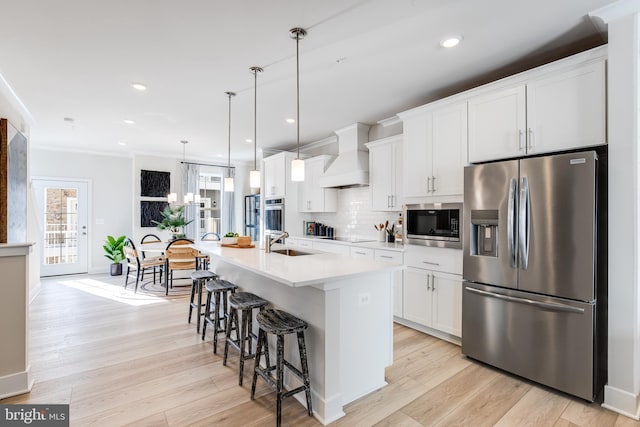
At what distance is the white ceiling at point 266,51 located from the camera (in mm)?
→ 2102

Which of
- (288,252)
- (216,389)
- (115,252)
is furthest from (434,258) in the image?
(115,252)

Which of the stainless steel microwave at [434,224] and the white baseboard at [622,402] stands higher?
the stainless steel microwave at [434,224]

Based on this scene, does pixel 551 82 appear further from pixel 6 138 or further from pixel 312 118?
pixel 6 138

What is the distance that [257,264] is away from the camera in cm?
234

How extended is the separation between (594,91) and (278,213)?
469cm

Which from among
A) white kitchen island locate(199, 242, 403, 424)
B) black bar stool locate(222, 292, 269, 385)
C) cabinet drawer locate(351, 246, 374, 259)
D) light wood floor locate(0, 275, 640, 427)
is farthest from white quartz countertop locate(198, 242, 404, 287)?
cabinet drawer locate(351, 246, 374, 259)

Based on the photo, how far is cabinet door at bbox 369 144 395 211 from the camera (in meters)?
4.12

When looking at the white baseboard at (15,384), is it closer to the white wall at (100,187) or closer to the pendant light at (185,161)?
the pendant light at (185,161)

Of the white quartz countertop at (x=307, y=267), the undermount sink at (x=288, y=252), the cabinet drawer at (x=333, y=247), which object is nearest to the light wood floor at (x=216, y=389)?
the white quartz countertop at (x=307, y=267)

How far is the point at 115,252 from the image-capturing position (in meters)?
6.62

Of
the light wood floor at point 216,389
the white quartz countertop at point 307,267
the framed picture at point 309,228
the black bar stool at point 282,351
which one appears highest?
the framed picture at point 309,228

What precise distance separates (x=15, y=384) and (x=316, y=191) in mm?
4194

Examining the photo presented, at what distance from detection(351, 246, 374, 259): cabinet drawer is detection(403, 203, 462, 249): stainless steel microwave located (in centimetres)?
53

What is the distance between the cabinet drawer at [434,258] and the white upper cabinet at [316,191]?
2.07m
